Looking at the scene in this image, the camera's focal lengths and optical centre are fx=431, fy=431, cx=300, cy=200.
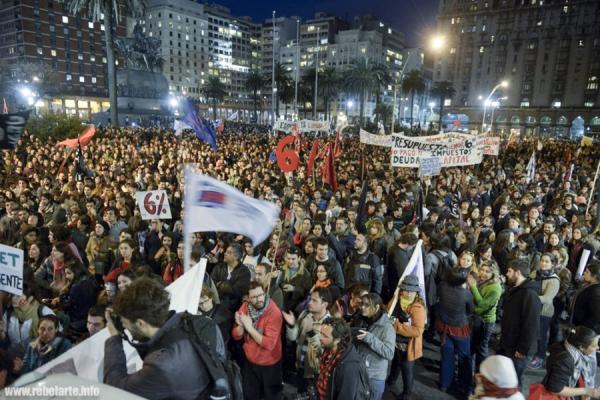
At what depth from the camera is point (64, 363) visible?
2.89 metres

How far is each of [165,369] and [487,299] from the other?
4255 millimetres

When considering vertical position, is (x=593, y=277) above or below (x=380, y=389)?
above

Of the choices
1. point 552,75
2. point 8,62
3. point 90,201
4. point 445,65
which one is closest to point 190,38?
point 8,62

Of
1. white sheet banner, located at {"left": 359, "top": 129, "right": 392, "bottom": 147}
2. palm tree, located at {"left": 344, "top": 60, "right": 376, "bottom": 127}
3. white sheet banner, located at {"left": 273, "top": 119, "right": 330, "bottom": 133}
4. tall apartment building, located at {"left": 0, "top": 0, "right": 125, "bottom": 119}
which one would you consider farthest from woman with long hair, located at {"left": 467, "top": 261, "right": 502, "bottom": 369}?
tall apartment building, located at {"left": 0, "top": 0, "right": 125, "bottom": 119}

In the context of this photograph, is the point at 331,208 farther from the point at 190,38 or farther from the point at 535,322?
the point at 190,38

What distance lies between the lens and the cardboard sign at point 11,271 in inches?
162

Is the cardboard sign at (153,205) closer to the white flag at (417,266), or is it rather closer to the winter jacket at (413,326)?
the white flag at (417,266)

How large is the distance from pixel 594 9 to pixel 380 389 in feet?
362

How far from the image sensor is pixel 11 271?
415 cm

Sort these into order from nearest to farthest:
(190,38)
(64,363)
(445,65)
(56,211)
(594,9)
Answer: (64,363) < (56,211) < (594,9) < (445,65) < (190,38)

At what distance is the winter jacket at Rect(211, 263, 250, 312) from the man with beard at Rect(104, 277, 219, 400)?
2507 millimetres

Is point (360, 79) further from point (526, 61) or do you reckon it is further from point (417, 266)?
point (417, 266)

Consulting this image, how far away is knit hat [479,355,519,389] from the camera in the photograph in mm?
2680

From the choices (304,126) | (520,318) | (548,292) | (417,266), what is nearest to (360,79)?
(304,126)
